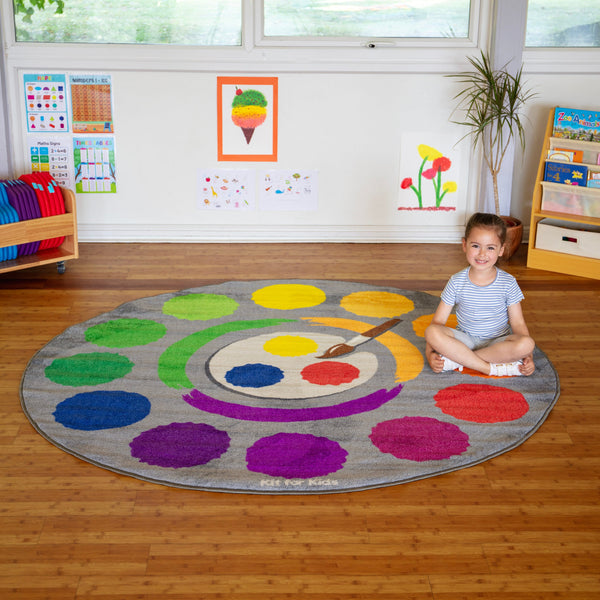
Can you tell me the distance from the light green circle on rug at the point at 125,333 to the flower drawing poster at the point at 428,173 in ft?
6.23

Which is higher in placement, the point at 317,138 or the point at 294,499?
the point at 317,138

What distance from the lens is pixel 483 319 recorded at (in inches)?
117

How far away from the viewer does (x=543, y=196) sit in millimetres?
4133

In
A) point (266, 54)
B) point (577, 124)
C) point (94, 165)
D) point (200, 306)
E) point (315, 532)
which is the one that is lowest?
point (315, 532)

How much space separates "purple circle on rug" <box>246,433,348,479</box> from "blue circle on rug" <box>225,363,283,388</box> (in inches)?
15.1

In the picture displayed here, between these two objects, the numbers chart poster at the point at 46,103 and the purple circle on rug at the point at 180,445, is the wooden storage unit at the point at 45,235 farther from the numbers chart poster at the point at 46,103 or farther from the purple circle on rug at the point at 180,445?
the purple circle on rug at the point at 180,445

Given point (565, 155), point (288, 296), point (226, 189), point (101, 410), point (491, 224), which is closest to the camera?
point (101, 410)

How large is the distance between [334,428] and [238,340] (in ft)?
2.66

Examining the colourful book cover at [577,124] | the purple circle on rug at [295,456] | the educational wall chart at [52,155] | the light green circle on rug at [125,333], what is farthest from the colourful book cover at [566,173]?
the educational wall chart at [52,155]

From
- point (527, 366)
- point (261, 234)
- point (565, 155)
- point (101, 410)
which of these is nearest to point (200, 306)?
point (101, 410)

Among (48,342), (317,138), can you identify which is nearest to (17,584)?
(48,342)

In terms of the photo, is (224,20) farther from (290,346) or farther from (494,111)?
(290,346)

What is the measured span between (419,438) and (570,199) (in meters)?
2.16

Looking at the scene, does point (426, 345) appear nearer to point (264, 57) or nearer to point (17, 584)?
point (17, 584)
